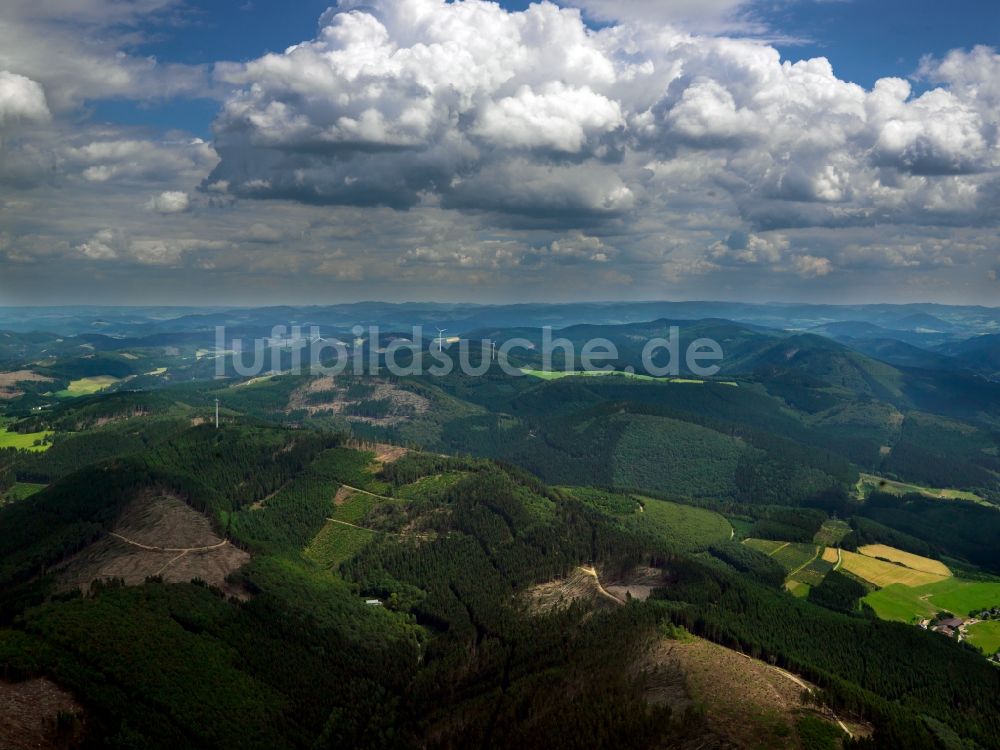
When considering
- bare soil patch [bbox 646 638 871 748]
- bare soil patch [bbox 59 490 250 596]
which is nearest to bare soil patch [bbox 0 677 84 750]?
Result: bare soil patch [bbox 59 490 250 596]

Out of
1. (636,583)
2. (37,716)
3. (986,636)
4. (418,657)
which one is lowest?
(986,636)

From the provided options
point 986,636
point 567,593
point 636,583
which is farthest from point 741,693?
point 986,636

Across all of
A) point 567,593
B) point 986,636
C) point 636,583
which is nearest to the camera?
point 986,636

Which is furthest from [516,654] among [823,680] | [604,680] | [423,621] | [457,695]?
[823,680]

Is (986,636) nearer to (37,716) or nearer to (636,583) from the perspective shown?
(636,583)

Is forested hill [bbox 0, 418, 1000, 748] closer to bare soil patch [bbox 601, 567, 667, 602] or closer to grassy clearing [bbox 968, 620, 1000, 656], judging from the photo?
bare soil patch [bbox 601, 567, 667, 602]

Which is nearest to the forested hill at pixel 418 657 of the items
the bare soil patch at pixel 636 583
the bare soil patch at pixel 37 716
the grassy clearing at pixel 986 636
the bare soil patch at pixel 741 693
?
the bare soil patch at pixel 636 583

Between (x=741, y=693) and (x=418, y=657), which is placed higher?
(x=741, y=693)
